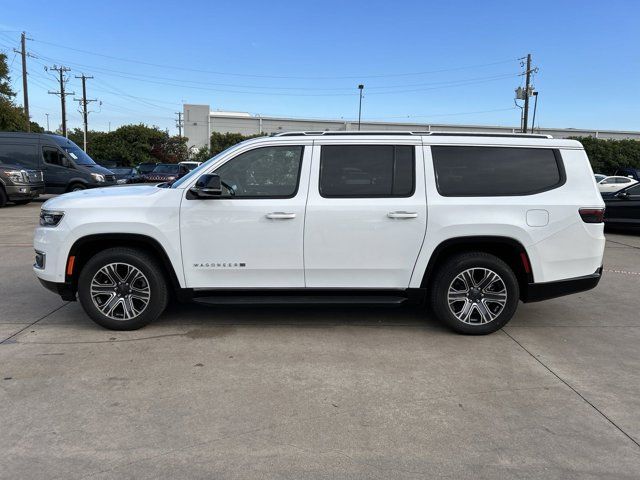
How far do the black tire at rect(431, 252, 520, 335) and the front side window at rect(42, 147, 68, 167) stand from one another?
17.1 metres

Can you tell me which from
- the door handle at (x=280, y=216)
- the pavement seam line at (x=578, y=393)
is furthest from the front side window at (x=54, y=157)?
the pavement seam line at (x=578, y=393)

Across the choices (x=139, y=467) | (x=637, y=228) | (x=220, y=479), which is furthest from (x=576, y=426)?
(x=637, y=228)

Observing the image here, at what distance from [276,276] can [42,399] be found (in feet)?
7.15

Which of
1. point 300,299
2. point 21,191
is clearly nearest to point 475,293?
point 300,299

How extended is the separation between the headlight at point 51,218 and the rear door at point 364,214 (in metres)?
2.41

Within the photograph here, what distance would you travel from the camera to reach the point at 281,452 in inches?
121

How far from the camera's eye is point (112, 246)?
16.7 ft

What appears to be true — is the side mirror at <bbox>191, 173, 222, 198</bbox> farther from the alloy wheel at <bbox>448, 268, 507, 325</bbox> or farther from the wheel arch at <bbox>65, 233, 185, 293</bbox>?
the alloy wheel at <bbox>448, 268, 507, 325</bbox>

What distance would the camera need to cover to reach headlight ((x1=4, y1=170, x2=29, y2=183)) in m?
16.8

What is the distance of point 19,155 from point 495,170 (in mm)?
18109

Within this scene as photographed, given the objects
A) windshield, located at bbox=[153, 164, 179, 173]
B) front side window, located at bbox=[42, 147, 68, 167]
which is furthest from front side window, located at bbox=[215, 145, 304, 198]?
windshield, located at bbox=[153, 164, 179, 173]

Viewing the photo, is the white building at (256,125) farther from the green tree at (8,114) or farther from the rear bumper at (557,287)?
the rear bumper at (557,287)

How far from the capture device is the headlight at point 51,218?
4.96 meters

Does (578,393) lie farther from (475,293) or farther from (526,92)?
(526,92)
